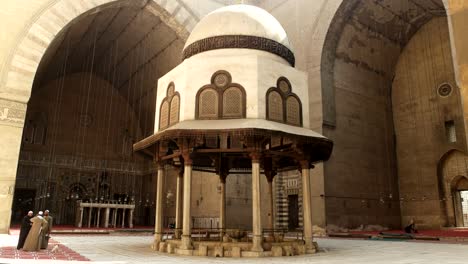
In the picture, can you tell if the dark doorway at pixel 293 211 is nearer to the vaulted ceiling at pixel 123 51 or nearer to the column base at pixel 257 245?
the vaulted ceiling at pixel 123 51

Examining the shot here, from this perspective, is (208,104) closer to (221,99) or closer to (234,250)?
(221,99)

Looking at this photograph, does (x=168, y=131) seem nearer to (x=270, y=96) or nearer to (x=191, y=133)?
(x=191, y=133)

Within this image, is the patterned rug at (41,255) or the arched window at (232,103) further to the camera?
the arched window at (232,103)

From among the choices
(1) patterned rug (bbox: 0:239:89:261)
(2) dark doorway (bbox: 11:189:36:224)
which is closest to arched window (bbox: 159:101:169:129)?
(1) patterned rug (bbox: 0:239:89:261)

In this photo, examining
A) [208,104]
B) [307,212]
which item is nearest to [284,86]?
[208,104]

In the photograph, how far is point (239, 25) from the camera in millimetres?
8055

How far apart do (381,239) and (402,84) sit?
9.09m

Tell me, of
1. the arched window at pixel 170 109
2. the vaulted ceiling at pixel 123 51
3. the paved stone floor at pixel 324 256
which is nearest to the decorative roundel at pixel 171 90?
the arched window at pixel 170 109

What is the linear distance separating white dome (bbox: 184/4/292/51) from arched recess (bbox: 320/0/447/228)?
638 centimetres

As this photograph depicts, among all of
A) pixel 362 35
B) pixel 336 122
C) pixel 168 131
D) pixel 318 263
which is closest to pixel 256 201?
pixel 318 263

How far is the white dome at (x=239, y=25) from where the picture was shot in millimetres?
8031

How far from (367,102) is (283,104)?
9.82m

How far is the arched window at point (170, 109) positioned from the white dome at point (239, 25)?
4.50 ft

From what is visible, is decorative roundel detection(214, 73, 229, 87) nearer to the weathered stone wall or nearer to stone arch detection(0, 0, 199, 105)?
stone arch detection(0, 0, 199, 105)
